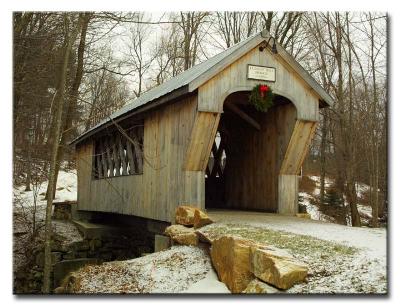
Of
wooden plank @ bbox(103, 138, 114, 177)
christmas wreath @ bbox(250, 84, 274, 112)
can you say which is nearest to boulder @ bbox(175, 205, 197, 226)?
christmas wreath @ bbox(250, 84, 274, 112)

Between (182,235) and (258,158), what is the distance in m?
3.94

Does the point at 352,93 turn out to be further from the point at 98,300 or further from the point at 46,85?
the point at 98,300

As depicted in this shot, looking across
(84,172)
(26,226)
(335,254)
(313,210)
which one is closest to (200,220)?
(335,254)

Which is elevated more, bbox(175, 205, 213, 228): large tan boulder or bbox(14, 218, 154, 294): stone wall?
bbox(175, 205, 213, 228): large tan boulder

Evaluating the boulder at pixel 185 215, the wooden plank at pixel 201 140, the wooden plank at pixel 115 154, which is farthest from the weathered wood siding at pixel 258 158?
the wooden plank at pixel 115 154

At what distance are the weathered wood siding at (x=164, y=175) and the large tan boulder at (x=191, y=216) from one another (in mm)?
446

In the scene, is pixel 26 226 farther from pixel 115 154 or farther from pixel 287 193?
pixel 287 193

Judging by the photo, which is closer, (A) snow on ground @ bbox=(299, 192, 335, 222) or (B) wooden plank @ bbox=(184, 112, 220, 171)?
(B) wooden plank @ bbox=(184, 112, 220, 171)

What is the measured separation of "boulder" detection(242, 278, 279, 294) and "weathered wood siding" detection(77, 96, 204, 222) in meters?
3.62

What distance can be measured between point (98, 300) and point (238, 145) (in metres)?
6.88

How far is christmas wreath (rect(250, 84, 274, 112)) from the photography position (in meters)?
8.47

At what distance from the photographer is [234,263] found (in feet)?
16.8

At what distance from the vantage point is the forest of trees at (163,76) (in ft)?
27.1

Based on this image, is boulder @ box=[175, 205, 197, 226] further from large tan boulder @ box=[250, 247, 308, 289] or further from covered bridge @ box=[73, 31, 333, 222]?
large tan boulder @ box=[250, 247, 308, 289]
